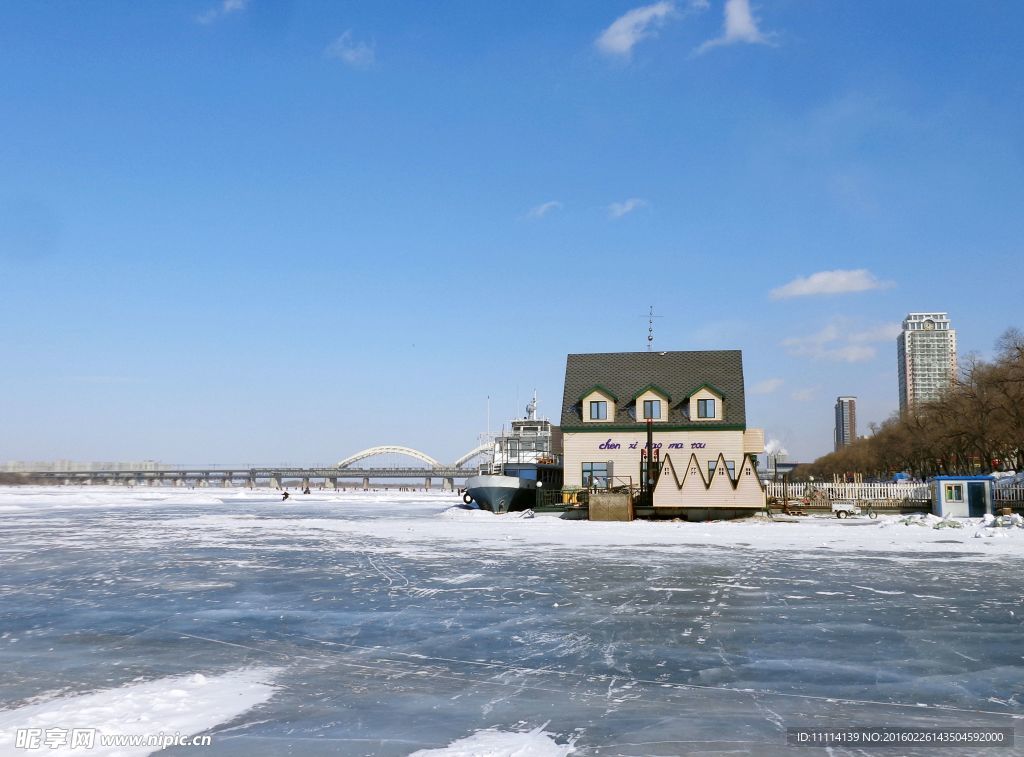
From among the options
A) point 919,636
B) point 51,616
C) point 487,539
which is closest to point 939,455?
point 487,539

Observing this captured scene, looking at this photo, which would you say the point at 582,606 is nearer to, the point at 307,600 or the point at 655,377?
the point at 307,600

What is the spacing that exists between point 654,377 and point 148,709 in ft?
157

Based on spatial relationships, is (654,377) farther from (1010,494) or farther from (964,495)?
(1010,494)

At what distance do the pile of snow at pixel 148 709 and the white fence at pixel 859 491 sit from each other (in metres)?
39.7

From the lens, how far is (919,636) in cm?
1177

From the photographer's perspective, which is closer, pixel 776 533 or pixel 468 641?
pixel 468 641

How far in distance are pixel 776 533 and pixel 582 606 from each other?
65.5 feet

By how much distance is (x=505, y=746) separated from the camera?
283 inches

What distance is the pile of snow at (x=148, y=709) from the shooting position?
7.61m
